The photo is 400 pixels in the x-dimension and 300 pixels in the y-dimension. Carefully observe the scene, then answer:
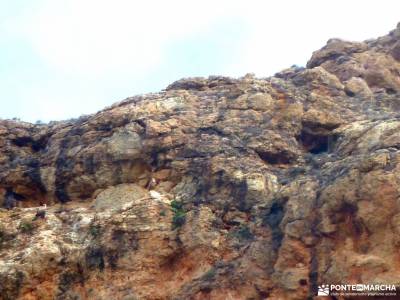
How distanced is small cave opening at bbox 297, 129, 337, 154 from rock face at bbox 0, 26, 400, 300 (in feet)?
0.21

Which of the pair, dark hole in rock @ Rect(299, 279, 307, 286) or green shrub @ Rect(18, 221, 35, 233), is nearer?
dark hole in rock @ Rect(299, 279, 307, 286)

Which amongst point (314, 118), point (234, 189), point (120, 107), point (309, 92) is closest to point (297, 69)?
point (309, 92)

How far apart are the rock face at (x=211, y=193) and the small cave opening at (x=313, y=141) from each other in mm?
64

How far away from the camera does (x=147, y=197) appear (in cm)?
2327

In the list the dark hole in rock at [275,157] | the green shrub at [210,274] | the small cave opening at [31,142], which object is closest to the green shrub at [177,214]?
the green shrub at [210,274]

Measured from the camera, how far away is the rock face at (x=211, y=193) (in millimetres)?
18234

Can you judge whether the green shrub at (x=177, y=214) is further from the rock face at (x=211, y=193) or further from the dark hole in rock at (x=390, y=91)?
the dark hole in rock at (x=390, y=91)

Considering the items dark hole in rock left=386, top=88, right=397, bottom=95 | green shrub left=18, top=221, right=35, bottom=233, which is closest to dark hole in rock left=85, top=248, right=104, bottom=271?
green shrub left=18, top=221, right=35, bottom=233

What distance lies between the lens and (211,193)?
A: 22.9 m

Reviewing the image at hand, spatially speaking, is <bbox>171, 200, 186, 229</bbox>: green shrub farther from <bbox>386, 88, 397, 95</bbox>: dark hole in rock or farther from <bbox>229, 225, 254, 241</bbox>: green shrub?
<bbox>386, 88, 397, 95</bbox>: dark hole in rock

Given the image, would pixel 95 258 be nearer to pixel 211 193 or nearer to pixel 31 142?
pixel 211 193

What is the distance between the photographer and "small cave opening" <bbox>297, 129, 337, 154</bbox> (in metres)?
26.3

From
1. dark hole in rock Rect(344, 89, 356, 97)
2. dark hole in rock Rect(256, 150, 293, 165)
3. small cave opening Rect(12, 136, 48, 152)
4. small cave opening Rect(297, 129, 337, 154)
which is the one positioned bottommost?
dark hole in rock Rect(256, 150, 293, 165)

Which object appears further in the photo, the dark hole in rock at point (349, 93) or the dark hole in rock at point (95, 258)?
the dark hole in rock at point (349, 93)
